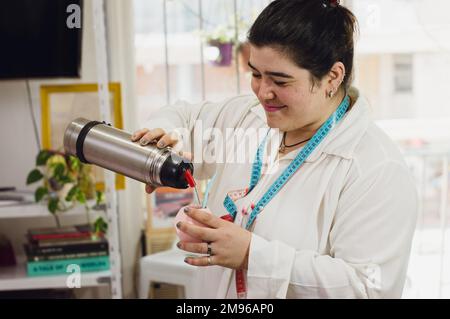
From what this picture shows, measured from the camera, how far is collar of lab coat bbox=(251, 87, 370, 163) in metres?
0.90

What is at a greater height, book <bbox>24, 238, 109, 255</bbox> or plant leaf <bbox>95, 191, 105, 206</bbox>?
plant leaf <bbox>95, 191, 105, 206</bbox>

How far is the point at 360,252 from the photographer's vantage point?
0.84m

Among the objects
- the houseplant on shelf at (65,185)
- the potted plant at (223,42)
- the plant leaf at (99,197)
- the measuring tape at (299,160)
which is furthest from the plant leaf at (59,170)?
the measuring tape at (299,160)

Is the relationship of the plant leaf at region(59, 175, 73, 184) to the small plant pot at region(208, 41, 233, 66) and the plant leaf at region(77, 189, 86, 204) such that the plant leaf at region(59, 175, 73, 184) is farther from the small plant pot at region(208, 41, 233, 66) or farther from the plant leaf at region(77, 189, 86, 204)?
the small plant pot at region(208, 41, 233, 66)

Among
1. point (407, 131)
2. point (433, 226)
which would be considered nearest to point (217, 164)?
point (407, 131)

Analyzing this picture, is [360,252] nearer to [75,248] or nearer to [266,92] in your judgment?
[266,92]

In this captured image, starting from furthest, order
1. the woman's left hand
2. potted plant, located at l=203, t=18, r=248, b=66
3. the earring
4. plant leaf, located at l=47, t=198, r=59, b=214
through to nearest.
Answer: potted plant, located at l=203, t=18, r=248, b=66 → plant leaf, located at l=47, t=198, r=59, b=214 → the earring → the woman's left hand

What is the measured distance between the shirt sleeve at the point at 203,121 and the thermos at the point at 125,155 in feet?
0.51

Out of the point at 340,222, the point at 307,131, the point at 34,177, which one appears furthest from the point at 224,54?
the point at 340,222

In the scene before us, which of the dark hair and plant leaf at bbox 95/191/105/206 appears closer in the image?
the dark hair

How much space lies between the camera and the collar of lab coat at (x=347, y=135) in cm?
90

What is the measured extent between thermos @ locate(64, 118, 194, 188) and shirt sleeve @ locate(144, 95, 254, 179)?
16 cm

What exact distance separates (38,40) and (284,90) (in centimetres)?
105

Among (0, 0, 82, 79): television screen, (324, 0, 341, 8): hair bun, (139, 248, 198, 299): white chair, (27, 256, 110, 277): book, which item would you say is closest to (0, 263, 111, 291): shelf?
(27, 256, 110, 277): book
